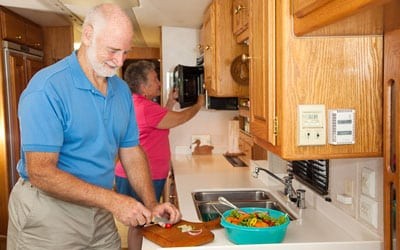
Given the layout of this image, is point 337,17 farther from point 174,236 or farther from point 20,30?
point 20,30

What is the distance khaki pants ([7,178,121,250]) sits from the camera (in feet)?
5.25

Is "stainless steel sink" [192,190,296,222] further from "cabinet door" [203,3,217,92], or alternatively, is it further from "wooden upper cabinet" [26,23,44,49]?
"wooden upper cabinet" [26,23,44,49]

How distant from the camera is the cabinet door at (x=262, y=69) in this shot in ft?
4.18

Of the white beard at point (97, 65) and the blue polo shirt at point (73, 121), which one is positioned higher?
the white beard at point (97, 65)

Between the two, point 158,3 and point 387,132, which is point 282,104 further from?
point 158,3

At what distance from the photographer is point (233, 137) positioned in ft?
12.1

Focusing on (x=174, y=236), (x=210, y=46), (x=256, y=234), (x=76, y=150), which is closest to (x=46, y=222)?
(x=76, y=150)

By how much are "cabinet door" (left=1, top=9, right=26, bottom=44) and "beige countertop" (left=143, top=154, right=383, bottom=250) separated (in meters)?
1.88

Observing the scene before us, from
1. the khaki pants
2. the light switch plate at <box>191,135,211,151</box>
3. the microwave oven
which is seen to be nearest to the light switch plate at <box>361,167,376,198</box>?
the khaki pants

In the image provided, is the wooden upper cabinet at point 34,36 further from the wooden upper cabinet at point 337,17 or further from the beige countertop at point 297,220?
the wooden upper cabinet at point 337,17

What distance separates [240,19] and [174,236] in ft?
4.23

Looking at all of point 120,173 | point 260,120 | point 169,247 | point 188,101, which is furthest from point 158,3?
point 169,247

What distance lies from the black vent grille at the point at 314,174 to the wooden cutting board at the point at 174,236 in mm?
567

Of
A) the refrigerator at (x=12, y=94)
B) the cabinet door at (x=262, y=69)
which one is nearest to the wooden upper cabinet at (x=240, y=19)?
the cabinet door at (x=262, y=69)
